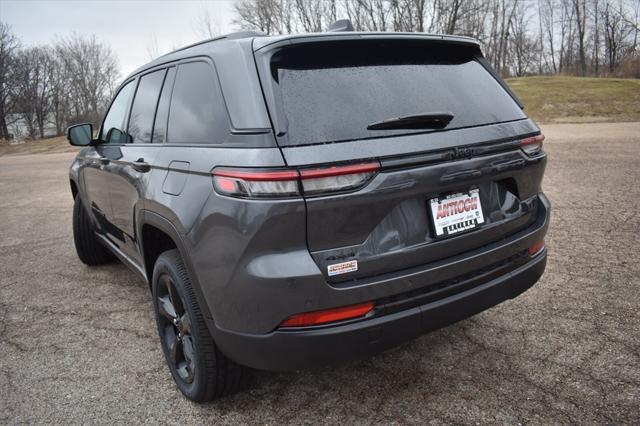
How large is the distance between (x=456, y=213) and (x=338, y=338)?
74 cm

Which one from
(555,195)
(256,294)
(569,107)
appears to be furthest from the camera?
(569,107)

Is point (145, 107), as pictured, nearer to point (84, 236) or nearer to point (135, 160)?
point (135, 160)

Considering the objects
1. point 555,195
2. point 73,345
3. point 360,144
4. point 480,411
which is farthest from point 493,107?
point 555,195

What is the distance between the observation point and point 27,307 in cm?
379

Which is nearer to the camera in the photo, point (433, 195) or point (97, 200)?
point (433, 195)

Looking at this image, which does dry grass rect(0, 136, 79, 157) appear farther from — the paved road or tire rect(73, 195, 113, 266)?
the paved road

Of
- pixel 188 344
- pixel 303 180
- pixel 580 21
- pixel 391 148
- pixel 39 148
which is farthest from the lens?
pixel 580 21

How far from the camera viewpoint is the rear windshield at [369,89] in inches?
72.2

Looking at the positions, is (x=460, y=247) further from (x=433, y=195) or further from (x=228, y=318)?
(x=228, y=318)

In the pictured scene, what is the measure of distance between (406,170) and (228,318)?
0.94 metres

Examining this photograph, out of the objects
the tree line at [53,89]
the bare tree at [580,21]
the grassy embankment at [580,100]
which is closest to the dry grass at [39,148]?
the grassy embankment at [580,100]

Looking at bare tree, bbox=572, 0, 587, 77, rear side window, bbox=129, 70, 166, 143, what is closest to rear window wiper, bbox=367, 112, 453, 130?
rear side window, bbox=129, 70, 166, 143

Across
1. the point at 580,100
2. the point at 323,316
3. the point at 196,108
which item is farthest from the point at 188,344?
the point at 580,100

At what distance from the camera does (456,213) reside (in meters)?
2.03
